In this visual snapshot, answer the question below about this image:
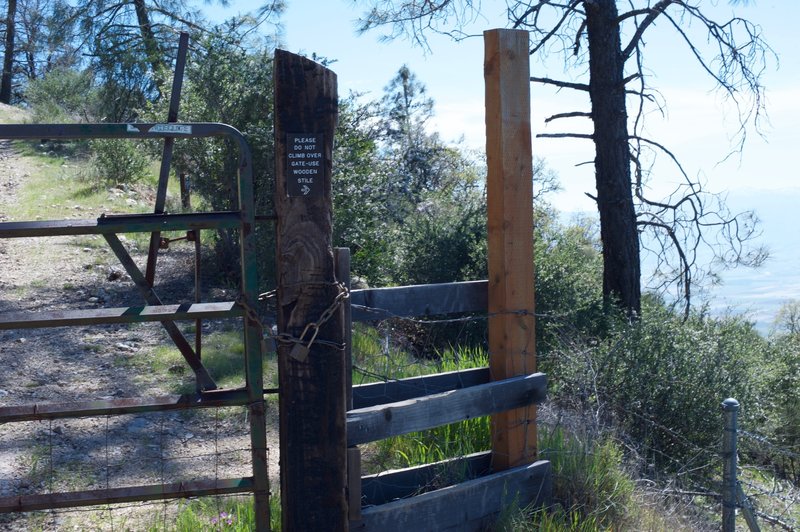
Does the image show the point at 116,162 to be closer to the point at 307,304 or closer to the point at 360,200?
the point at 360,200

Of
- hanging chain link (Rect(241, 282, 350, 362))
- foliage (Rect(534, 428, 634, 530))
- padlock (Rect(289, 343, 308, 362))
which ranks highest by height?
hanging chain link (Rect(241, 282, 350, 362))

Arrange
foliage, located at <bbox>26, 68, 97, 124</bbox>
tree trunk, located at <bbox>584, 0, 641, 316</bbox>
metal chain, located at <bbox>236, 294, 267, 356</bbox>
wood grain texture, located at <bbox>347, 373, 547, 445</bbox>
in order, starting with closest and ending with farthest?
metal chain, located at <bbox>236, 294, 267, 356</bbox>, wood grain texture, located at <bbox>347, 373, 547, 445</bbox>, tree trunk, located at <bbox>584, 0, 641, 316</bbox>, foliage, located at <bbox>26, 68, 97, 124</bbox>

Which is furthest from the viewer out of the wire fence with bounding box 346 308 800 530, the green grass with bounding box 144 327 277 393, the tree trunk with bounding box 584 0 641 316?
the tree trunk with bounding box 584 0 641 316

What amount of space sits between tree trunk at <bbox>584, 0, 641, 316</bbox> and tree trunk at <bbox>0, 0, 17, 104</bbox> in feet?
77.1

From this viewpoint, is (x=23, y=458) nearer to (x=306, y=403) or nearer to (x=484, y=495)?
(x=306, y=403)

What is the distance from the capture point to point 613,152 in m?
10.1

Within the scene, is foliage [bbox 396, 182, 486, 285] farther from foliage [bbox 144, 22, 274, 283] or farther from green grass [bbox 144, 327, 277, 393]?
green grass [bbox 144, 327, 277, 393]

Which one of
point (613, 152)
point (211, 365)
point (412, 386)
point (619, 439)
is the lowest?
point (619, 439)

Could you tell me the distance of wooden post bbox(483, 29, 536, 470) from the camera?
14.0ft

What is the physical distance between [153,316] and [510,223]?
202cm

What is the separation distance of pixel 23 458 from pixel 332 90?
331cm

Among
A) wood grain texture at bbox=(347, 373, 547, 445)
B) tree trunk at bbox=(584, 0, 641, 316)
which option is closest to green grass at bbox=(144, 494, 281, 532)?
wood grain texture at bbox=(347, 373, 547, 445)

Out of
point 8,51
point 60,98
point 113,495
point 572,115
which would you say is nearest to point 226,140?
point 572,115

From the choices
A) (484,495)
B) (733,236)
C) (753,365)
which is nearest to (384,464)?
(484,495)
